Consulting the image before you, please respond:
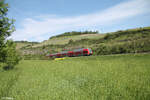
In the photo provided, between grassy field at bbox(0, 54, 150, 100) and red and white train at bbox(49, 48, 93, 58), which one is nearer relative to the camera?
grassy field at bbox(0, 54, 150, 100)

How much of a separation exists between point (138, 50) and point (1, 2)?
100 feet

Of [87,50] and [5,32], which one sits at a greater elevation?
[5,32]

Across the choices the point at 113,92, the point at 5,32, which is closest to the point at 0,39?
the point at 5,32

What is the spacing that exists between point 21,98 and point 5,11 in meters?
7.67

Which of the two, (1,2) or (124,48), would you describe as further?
(124,48)

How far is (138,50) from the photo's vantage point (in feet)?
92.8

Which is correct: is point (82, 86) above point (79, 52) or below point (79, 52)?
below

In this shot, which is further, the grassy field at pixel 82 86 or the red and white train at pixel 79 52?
the red and white train at pixel 79 52

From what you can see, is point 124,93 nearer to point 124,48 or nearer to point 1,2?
point 1,2

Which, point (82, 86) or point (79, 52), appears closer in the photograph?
point (82, 86)

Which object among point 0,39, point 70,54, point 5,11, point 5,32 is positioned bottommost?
point 70,54

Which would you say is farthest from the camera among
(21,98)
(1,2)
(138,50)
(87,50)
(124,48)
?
(87,50)

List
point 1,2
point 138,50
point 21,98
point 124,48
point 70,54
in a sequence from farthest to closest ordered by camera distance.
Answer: point 70,54 → point 124,48 → point 138,50 → point 1,2 → point 21,98

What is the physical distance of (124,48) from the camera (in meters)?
31.6
